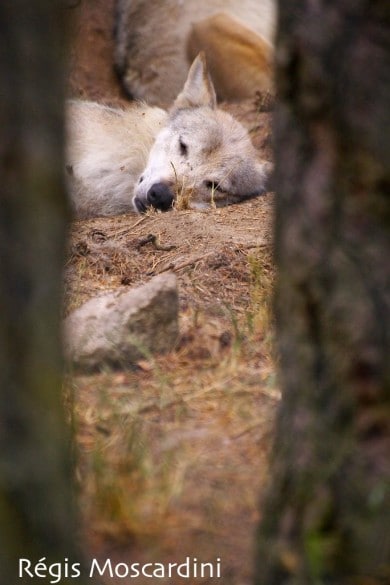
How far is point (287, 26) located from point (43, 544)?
1.06 metres

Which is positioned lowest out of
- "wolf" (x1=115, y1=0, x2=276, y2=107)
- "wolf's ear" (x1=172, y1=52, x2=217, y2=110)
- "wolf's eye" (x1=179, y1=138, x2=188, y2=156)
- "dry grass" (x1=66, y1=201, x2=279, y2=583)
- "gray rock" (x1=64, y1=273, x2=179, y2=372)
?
"dry grass" (x1=66, y1=201, x2=279, y2=583)

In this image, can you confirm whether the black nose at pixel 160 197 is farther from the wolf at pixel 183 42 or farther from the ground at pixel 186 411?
the wolf at pixel 183 42

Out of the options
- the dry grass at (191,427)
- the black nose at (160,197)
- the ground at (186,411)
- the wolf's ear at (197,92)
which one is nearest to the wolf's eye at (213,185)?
the black nose at (160,197)

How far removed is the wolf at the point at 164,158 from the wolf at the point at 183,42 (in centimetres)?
135

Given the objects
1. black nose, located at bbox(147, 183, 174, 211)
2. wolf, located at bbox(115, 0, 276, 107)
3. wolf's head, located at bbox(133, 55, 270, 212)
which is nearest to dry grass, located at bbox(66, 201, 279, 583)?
black nose, located at bbox(147, 183, 174, 211)

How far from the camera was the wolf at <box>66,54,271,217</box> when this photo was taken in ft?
20.3

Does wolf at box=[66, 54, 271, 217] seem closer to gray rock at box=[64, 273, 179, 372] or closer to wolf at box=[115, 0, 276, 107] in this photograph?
wolf at box=[115, 0, 276, 107]

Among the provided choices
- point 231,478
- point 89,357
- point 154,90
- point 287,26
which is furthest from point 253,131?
point 287,26

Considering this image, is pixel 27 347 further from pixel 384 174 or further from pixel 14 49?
pixel 384 174

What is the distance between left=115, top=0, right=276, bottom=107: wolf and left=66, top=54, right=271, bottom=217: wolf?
1350 mm

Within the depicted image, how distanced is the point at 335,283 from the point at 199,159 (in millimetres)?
4478

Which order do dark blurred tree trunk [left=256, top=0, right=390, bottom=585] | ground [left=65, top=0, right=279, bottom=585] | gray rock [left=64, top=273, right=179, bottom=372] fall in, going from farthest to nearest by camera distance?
gray rock [left=64, top=273, right=179, bottom=372], ground [left=65, top=0, right=279, bottom=585], dark blurred tree trunk [left=256, top=0, right=390, bottom=585]

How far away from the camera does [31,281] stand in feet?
5.77

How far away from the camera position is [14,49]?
1.69 metres
